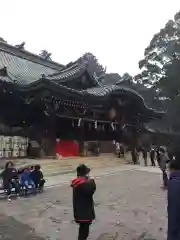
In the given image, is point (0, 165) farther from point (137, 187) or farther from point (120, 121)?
point (120, 121)

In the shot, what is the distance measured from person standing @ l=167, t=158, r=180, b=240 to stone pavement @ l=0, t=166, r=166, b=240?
10.8ft

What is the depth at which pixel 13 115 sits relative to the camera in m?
22.6

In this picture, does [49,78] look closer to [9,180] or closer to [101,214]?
[9,180]

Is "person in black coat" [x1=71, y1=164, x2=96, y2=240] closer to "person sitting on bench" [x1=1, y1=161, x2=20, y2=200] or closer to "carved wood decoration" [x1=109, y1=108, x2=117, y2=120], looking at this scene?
"person sitting on bench" [x1=1, y1=161, x2=20, y2=200]

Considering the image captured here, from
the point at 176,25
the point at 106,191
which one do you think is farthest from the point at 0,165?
the point at 176,25

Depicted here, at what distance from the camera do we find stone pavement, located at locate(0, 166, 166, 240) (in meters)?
7.12

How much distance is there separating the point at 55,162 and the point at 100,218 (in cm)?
1035

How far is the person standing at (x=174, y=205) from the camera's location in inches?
145

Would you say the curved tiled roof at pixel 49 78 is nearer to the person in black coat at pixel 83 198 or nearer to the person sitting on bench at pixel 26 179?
the person sitting on bench at pixel 26 179

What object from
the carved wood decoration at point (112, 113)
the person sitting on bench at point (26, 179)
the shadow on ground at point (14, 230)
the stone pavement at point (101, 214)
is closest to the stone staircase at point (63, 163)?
the stone pavement at point (101, 214)

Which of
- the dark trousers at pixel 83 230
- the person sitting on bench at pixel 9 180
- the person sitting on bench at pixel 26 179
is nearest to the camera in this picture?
the dark trousers at pixel 83 230

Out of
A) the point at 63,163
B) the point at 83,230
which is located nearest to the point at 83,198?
the point at 83,230

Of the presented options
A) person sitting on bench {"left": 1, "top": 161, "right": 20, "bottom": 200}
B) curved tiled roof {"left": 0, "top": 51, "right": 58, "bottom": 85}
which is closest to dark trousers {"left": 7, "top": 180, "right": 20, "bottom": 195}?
person sitting on bench {"left": 1, "top": 161, "right": 20, "bottom": 200}

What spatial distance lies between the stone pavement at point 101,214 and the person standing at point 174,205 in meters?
3.29
